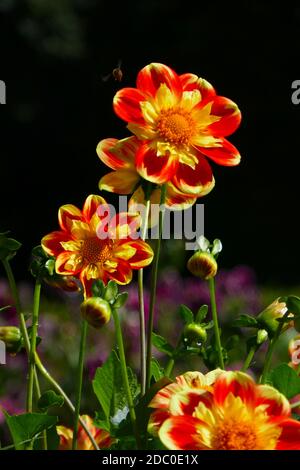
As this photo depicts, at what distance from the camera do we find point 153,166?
50 centimetres

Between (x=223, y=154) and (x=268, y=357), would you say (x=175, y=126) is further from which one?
(x=268, y=357)

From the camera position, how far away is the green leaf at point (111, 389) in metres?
0.50

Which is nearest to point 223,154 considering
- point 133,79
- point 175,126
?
point 175,126

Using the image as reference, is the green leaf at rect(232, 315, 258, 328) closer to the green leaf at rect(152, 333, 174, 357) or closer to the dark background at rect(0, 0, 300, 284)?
the green leaf at rect(152, 333, 174, 357)

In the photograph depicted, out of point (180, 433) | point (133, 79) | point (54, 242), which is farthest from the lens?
point (133, 79)

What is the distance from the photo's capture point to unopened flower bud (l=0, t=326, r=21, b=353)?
51 centimetres

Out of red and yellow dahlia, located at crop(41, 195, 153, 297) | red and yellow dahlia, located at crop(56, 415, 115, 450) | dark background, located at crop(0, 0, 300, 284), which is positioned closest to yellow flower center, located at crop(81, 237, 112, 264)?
red and yellow dahlia, located at crop(41, 195, 153, 297)

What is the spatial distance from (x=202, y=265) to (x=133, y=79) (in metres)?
2.97

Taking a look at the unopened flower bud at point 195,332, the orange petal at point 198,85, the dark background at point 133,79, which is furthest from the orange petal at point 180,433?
the dark background at point 133,79

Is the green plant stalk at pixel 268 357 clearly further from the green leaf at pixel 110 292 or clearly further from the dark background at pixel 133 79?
the dark background at pixel 133 79

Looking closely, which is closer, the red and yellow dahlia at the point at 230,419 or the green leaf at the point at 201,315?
the red and yellow dahlia at the point at 230,419

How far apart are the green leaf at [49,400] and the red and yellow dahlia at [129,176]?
115mm

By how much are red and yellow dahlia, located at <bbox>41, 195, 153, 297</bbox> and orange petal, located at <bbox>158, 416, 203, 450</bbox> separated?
114 millimetres

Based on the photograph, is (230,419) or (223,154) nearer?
(230,419)
